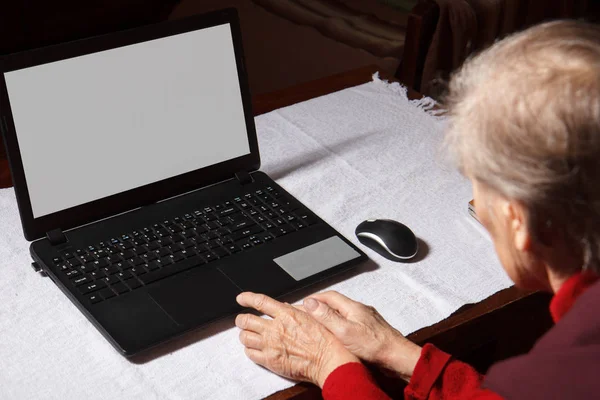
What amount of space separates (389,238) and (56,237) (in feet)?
1.60

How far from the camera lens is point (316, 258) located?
3.95 feet

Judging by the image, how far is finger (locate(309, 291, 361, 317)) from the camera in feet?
3.64

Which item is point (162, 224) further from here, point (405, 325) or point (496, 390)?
point (496, 390)

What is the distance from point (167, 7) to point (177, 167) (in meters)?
1.50

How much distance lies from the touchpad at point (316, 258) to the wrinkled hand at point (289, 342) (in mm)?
78

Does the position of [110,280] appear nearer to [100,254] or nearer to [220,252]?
[100,254]

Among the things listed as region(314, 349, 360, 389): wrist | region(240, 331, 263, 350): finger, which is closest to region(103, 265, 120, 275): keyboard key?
region(240, 331, 263, 350): finger

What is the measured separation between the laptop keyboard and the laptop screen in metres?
0.08

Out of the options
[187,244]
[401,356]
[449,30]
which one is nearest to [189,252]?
[187,244]

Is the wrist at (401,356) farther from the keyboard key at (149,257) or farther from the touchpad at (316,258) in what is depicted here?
the keyboard key at (149,257)

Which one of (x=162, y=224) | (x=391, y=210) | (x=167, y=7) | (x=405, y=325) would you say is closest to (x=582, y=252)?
(x=405, y=325)

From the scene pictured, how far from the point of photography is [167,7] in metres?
2.68

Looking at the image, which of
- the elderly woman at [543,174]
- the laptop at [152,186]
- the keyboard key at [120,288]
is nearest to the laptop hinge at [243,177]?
the laptop at [152,186]

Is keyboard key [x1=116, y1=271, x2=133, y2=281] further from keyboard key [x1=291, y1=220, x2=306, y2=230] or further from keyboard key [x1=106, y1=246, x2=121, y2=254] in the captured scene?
keyboard key [x1=291, y1=220, x2=306, y2=230]
